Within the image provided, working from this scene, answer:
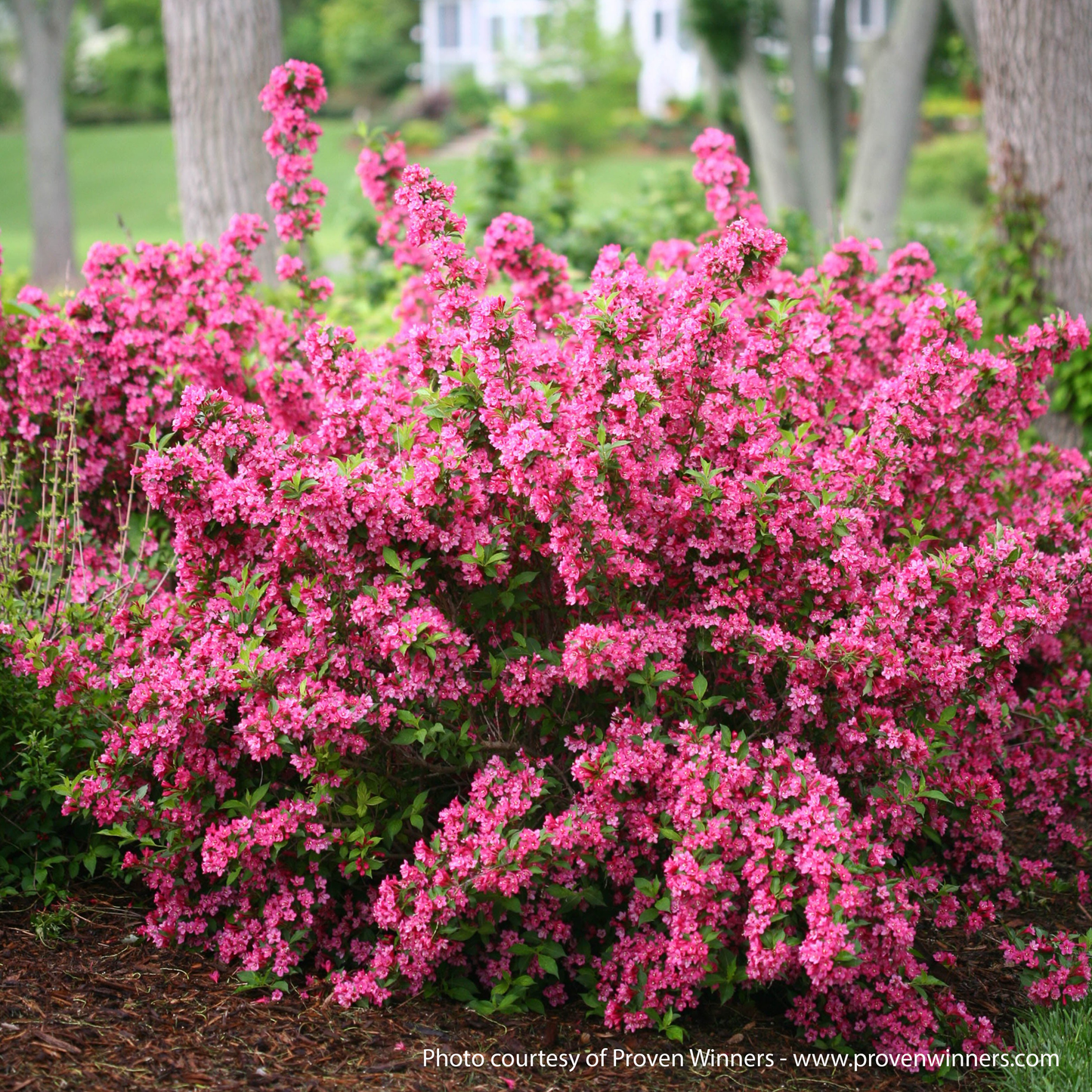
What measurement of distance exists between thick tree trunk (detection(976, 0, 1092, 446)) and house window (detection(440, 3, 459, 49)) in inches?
2209

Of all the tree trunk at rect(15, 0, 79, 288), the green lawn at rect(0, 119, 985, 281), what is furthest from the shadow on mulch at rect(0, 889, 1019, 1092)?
the green lawn at rect(0, 119, 985, 281)

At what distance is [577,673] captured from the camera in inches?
112

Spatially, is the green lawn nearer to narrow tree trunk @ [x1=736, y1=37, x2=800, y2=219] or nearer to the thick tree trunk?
narrow tree trunk @ [x1=736, y1=37, x2=800, y2=219]

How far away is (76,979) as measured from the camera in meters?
3.05

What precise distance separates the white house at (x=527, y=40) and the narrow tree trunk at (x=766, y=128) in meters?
28.8

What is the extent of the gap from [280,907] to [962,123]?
44.1 metres

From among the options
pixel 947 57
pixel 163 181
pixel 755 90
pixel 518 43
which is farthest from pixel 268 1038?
pixel 518 43

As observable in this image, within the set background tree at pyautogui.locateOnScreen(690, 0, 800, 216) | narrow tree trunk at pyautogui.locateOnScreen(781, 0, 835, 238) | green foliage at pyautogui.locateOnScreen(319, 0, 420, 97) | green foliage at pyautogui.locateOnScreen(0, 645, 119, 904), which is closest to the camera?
green foliage at pyautogui.locateOnScreen(0, 645, 119, 904)

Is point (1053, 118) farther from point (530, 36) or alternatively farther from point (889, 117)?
point (530, 36)

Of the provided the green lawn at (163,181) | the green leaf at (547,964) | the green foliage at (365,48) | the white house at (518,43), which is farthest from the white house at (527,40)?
the green leaf at (547,964)

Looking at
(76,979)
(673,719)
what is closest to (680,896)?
(673,719)

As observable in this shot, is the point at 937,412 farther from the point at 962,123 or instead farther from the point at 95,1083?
the point at 962,123

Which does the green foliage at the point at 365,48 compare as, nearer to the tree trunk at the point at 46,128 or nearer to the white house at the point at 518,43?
the white house at the point at 518,43

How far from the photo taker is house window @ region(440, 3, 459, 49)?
57250 millimetres
